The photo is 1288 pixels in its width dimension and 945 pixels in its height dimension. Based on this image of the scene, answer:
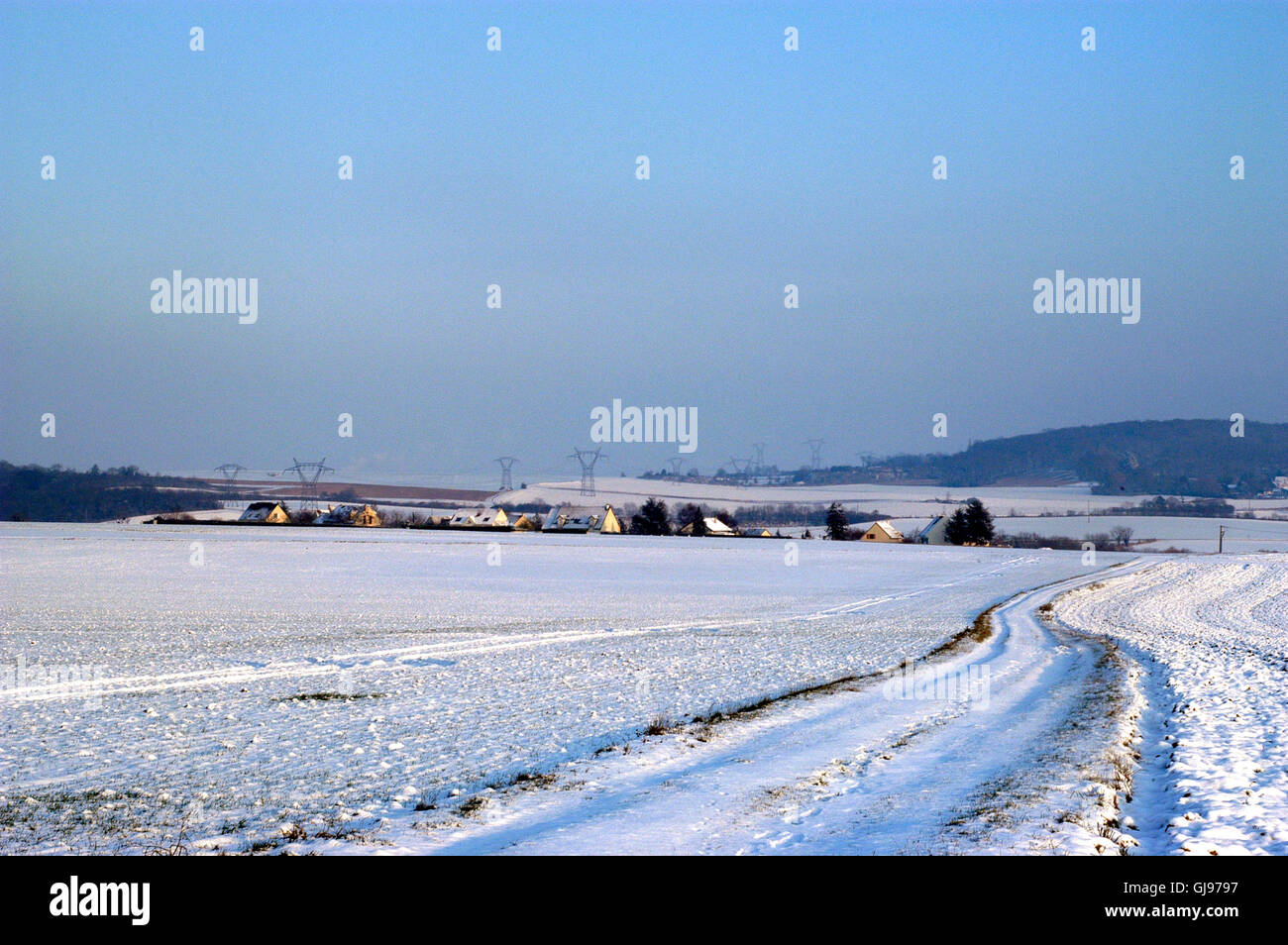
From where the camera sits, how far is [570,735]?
14320mm

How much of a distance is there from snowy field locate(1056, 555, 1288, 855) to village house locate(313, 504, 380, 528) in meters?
128

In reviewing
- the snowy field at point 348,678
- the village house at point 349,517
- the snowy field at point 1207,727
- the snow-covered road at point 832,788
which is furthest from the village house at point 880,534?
the snow-covered road at point 832,788

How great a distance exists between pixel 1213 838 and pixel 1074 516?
198939 mm

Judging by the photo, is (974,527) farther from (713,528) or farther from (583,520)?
(583,520)

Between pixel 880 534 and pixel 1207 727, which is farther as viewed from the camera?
pixel 880 534

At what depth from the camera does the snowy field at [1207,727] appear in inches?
371

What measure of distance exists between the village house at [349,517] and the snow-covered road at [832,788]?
14101 centimetres

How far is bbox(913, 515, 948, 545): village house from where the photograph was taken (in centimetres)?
15438

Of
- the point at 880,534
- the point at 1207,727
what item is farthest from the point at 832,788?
the point at 880,534

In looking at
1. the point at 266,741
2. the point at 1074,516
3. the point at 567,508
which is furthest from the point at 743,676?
the point at 1074,516

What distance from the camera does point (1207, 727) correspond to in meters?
14.8

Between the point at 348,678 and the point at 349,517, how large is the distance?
148 metres

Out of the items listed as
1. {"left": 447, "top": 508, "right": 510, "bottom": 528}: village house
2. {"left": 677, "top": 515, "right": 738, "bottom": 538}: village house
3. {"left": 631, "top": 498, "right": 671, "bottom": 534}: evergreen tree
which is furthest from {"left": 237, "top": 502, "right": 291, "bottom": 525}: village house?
{"left": 677, "top": 515, "right": 738, "bottom": 538}: village house
